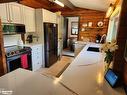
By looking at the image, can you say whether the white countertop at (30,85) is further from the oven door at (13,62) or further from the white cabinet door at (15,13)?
the white cabinet door at (15,13)

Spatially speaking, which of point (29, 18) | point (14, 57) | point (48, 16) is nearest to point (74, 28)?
point (48, 16)

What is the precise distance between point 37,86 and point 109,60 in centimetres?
97

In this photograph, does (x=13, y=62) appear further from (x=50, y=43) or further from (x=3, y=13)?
(x=50, y=43)

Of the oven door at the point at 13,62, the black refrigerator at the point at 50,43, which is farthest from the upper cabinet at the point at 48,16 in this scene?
the oven door at the point at 13,62

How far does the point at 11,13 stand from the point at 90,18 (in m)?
3.63

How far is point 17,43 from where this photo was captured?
3406mm

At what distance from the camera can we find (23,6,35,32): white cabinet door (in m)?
3.22

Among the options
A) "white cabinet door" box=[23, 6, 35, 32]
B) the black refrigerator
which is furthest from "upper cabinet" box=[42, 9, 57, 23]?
"white cabinet door" box=[23, 6, 35, 32]

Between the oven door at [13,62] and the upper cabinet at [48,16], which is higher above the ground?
the upper cabinet at [48,16]

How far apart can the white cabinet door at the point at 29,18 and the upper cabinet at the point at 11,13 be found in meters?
0.21

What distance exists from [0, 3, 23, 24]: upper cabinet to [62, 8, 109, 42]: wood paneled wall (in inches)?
115

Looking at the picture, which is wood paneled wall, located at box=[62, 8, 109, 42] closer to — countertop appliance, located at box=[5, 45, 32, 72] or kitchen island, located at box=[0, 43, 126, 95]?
countertop appliance, located at box=[5, 45, 32, 72]

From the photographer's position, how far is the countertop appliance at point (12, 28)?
2500mm

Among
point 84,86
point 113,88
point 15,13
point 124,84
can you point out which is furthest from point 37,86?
point 15,13
